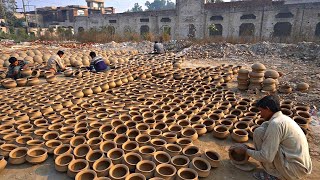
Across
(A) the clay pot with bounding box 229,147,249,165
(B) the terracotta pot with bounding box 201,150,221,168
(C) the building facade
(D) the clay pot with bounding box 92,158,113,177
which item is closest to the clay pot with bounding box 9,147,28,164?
(D) the clay pot with bounding box 92,158,113,177

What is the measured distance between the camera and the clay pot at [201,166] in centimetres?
301

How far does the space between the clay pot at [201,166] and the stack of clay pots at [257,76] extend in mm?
3718

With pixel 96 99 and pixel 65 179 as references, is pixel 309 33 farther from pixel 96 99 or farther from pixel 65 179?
pixel 65 179

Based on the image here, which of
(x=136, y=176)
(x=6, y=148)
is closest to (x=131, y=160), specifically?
(x=136, y=176)

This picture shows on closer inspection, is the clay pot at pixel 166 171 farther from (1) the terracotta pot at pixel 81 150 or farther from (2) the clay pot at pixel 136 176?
(1) the terracotta pot at pixel 81 150

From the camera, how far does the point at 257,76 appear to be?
19.9 feet

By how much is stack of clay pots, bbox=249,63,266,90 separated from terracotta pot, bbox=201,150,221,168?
3449mm

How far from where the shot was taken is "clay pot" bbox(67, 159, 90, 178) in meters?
3.04

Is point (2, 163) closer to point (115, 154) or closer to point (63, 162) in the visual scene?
point (63, 162)

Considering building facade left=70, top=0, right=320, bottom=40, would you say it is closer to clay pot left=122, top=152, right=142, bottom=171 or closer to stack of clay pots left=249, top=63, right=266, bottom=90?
stack of clay pots left=249, top=63, right=266, bottom=90

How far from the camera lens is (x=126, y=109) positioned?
16.8 ft

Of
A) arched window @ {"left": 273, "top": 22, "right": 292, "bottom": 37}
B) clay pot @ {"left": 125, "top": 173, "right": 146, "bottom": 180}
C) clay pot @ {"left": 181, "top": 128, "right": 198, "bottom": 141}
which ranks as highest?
arched window @ {"left": 273, "top": 22, "right": 292, "bottom": 37}

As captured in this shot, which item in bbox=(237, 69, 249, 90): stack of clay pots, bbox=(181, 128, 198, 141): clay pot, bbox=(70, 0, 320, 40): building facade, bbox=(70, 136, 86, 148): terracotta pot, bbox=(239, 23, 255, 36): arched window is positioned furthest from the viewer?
bbox=(239, 23, 255, 36): arched window

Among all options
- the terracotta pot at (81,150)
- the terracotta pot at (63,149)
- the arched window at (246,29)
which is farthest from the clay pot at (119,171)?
the arched window at (246,29)
